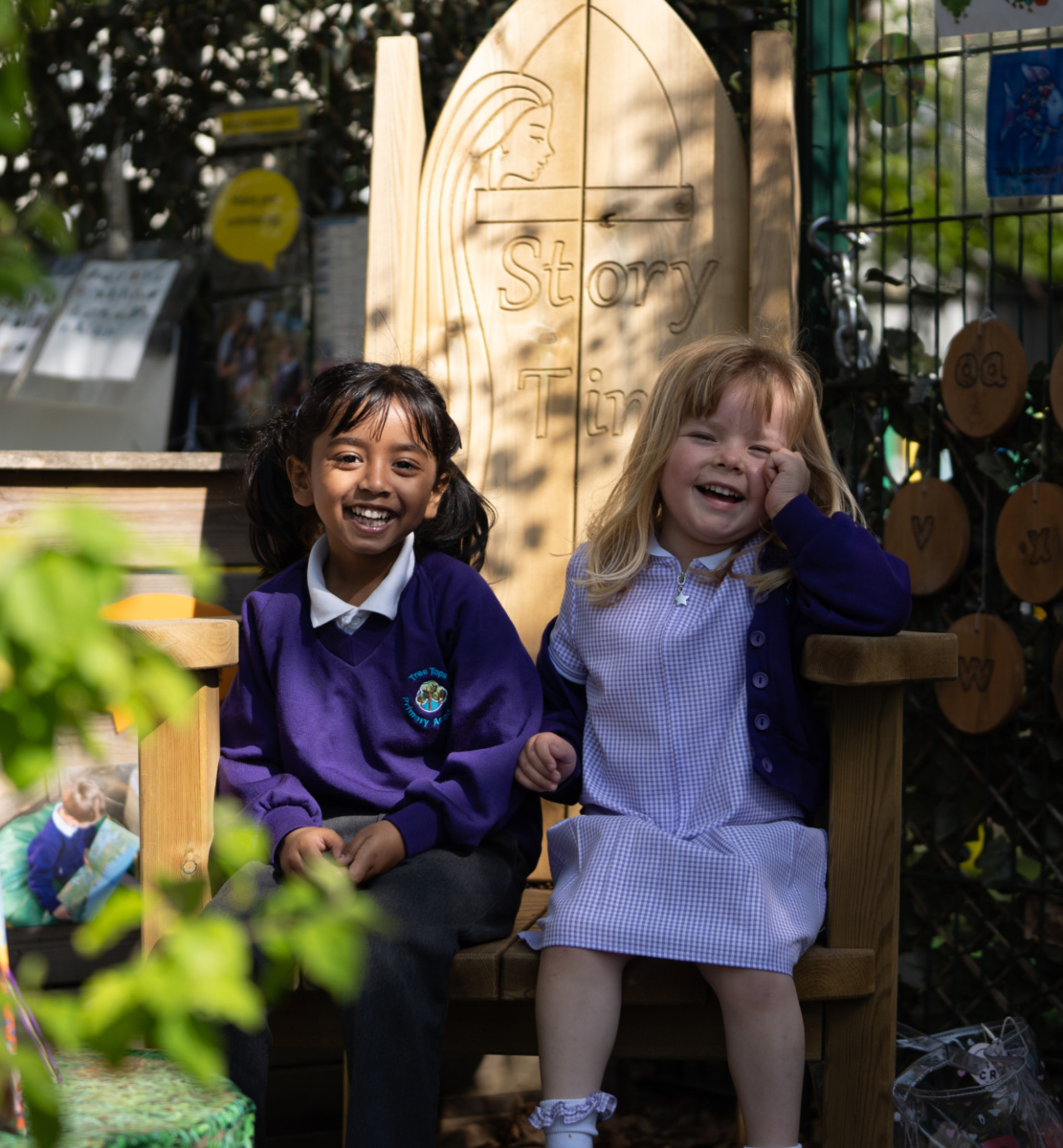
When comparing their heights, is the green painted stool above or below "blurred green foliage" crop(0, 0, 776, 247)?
below

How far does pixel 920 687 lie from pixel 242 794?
136cm

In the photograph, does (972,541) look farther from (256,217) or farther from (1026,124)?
(256,217)

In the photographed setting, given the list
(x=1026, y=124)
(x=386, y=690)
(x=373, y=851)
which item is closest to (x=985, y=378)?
(x=1026, y=124)

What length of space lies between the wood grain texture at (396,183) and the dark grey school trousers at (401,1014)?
3.57ft

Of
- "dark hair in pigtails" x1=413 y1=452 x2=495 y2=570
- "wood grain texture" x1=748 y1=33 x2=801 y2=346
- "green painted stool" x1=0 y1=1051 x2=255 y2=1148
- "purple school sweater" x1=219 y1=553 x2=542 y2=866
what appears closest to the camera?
"green painted stool" x1=0 y1=1051 x2=255 y2=1148

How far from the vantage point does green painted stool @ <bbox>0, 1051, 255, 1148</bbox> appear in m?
0.98

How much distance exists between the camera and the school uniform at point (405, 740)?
1570 millimetres

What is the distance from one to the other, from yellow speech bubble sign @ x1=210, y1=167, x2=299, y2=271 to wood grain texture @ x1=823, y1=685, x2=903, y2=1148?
226 cm

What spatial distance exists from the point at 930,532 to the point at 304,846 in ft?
4.46

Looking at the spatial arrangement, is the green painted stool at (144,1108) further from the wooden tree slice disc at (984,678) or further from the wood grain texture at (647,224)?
the wooden tree slice disc at (984,678)

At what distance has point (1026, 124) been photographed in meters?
2.29

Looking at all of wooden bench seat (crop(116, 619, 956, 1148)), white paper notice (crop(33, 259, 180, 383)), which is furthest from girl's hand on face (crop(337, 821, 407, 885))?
white paper notice (crop(33, 259, 180, 383))

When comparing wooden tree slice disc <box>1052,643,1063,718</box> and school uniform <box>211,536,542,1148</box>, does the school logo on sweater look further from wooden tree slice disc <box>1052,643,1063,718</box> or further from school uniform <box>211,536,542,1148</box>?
wooden tree slice disc <box>1052,643,1063,718</box>

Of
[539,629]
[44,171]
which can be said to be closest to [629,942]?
[539,629]
